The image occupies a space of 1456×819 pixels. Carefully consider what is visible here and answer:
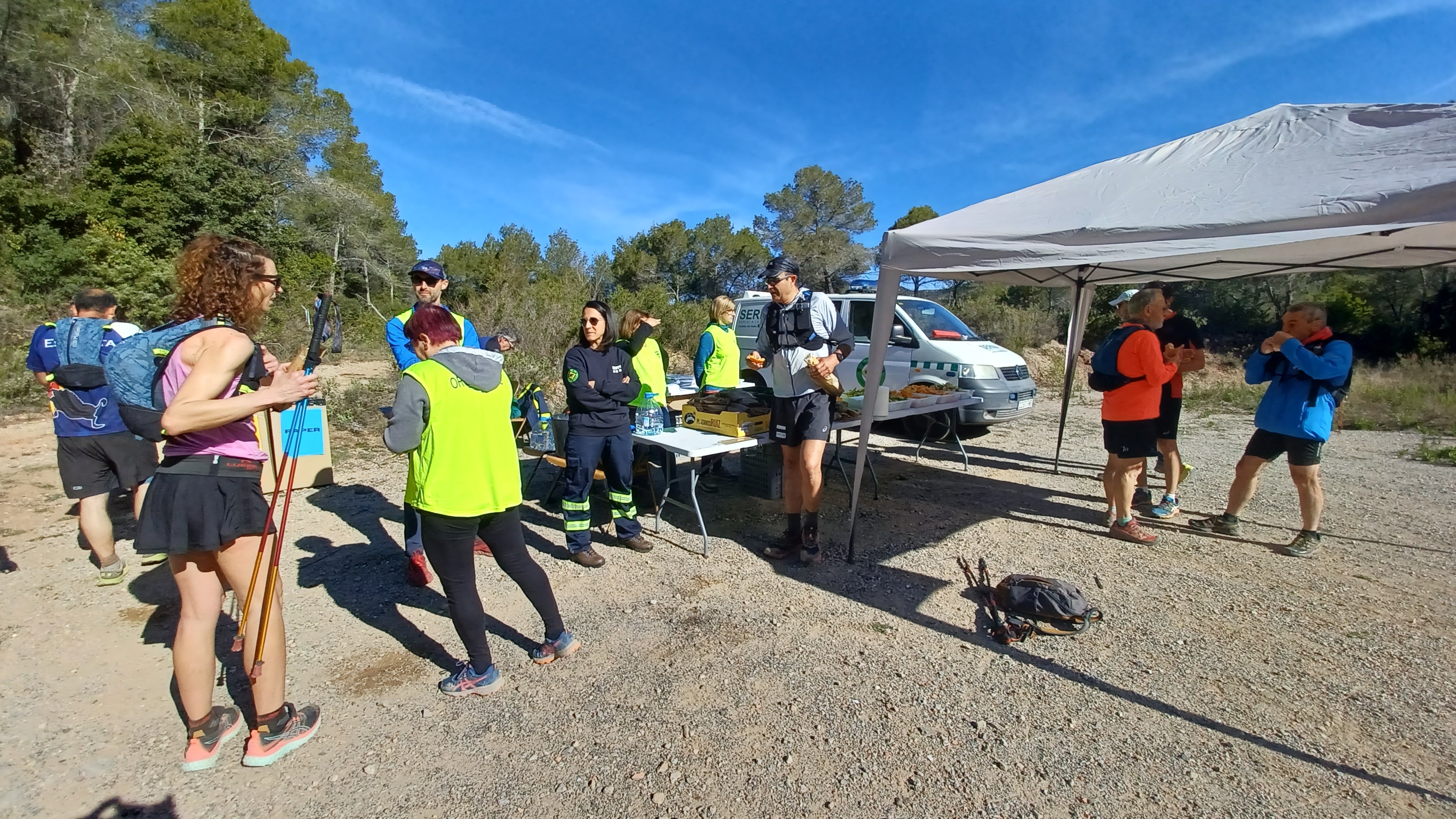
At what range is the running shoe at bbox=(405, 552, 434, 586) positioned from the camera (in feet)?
12.0

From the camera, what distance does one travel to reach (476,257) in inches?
1153

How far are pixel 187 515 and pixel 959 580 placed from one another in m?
3.68

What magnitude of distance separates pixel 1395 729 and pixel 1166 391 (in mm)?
2964

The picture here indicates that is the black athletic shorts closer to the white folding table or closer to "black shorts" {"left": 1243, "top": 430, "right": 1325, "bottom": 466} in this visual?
"black shorts" {"left": 1243, "top": 430, "right": 1325, "bottom": 466}

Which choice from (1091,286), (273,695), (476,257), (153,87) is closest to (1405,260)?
(1091,286)

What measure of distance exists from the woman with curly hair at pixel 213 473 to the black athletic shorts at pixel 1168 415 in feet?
18.3

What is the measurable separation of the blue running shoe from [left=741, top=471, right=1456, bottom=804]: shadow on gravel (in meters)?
1.85

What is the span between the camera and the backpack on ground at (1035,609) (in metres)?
3.15

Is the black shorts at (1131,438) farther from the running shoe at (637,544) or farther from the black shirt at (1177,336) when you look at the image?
the running shoe at (637,544)

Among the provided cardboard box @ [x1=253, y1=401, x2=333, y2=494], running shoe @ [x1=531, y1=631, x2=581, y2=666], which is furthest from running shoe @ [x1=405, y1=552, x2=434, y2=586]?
cardboard box @ [x1=253, y1=401, x2=333, y2=494]

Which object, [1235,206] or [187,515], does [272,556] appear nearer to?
[187,515]

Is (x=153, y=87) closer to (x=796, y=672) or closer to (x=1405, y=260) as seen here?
(x=796, y=672)

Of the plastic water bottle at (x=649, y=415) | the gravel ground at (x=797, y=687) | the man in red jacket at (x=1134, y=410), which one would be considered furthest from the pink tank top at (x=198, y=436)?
the man in red jacket at (x=1134, y=410)

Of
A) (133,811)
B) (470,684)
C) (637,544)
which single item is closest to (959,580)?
(637,544)
